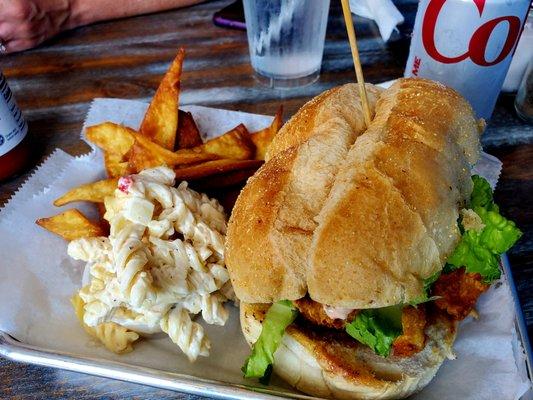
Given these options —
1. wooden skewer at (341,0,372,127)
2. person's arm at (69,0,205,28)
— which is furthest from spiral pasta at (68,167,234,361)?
person's arm at (69,0,205,28)

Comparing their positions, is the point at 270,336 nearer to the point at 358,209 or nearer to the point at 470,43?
the point at 358,209

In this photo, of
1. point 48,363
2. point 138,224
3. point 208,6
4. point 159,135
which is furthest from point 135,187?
point 208,6

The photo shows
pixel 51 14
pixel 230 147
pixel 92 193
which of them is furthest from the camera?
pixel 51 14

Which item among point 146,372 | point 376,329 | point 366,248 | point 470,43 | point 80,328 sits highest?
point 470,43

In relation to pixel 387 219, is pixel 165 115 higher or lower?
lower

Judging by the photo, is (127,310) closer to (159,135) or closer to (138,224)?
(138,224)

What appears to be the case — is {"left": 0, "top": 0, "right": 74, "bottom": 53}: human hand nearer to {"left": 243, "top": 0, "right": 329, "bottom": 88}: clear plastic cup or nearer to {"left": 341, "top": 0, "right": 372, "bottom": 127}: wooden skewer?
{"left": 243, "top": 0, "right": 329, "bottom": 88}: clear plastic cup

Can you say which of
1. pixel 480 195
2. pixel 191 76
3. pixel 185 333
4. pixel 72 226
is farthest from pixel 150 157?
pixel 191 76
